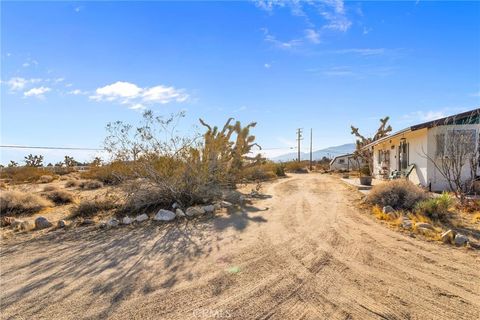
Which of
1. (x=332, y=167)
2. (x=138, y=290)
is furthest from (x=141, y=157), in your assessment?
(x=332, y=167)

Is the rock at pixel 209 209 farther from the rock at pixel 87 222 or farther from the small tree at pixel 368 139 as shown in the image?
the small tree at pixel 368 139

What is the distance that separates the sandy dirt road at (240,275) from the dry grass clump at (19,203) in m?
4.13

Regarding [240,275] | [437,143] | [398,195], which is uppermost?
[437,143]

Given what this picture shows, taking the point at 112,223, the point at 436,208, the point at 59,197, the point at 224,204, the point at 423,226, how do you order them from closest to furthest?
the point at 423,226 < the point at 436,208 < the point at 112,223 < the point at 224,204 < the point at 59,197

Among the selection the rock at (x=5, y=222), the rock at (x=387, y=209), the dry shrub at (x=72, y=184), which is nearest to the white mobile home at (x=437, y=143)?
the rock at (x=387, y=209)

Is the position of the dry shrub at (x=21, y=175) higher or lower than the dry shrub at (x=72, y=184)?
higher

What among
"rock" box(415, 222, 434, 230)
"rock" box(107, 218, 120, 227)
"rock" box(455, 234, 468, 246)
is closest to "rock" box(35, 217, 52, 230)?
"rock" box(107, 218, 120, 227)

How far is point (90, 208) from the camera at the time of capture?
9766 mm

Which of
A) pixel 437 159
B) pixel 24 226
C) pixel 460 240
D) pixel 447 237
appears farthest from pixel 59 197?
pixel 437 159

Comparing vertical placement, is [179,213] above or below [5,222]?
above

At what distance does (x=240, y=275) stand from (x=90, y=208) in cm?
673

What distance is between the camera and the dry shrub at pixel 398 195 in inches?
347

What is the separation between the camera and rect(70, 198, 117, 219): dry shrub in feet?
31.5

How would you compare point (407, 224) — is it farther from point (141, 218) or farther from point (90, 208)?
point (90, 208)
